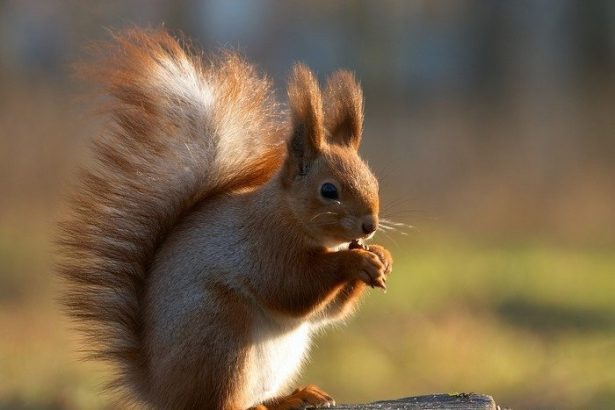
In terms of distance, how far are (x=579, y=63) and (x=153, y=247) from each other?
7.61 m

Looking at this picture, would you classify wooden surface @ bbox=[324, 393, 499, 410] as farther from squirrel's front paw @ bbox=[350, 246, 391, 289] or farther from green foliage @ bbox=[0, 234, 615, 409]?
green foliage @ bbox=[0, 234, 615, 409]

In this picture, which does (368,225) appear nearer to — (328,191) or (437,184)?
(328,191)

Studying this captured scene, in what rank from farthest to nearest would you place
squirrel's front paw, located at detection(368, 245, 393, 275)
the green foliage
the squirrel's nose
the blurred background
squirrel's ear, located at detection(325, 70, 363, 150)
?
the blurred background
the green foliage
squirrel's ear, located at detection(325, 70, 363, 150)
squirrel's front paw, located at detection(368, 245, 393, 275)
the squirrel's nose

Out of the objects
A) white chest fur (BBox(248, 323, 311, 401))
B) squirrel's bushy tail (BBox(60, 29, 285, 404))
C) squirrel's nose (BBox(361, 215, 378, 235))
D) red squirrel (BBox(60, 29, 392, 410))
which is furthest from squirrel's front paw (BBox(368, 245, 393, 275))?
squirrel's bushy tail (BBox(60, 29, 285, 404))

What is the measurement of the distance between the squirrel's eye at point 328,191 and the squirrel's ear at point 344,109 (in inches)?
7.4

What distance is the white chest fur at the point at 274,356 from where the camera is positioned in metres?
2.18

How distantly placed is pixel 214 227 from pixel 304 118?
0.30 m

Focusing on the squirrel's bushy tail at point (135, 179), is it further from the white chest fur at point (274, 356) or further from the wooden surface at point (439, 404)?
the wooden surface at point (439, 404)

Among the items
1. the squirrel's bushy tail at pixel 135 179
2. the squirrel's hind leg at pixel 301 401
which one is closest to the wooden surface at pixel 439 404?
the squirrel's hind leg at pixel 301 401

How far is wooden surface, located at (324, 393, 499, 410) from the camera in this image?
220cm

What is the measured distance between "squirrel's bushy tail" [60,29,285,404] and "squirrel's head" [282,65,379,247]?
8.1 inches

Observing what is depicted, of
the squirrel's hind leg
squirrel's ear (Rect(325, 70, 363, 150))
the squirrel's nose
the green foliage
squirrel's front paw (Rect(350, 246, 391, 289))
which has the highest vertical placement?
the green foliage

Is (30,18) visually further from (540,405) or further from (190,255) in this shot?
(190,255)

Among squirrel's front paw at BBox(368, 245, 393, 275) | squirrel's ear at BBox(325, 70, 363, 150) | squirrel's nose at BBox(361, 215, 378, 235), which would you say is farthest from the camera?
squirrel's ear at BBox(325, 70, 363, 150)
